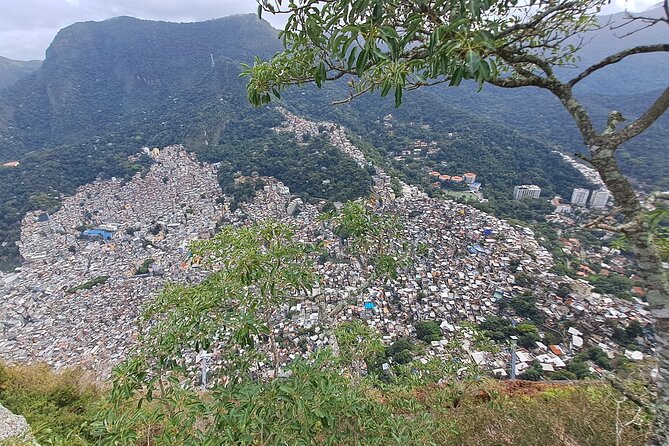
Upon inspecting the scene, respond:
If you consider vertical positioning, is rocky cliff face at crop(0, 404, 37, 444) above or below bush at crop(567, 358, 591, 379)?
above

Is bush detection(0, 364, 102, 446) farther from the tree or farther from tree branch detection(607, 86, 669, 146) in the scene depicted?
tree branch detection(607, 86, 669, 146)

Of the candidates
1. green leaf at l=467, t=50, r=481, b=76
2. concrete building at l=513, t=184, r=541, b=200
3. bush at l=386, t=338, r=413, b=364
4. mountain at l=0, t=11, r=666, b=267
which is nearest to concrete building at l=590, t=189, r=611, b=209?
mountain at l=0, t=11, r=666, b=267

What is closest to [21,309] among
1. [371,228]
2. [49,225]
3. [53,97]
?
[49,225]

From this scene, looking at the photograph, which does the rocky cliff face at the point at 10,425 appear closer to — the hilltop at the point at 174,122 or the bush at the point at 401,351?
the bush at the point at 401,351

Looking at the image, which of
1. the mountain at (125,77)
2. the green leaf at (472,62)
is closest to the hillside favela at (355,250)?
the green leaf at (472,62)

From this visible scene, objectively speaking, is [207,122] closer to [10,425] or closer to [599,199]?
[599,199]

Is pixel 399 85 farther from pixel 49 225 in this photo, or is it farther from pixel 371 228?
pixel 49 225
